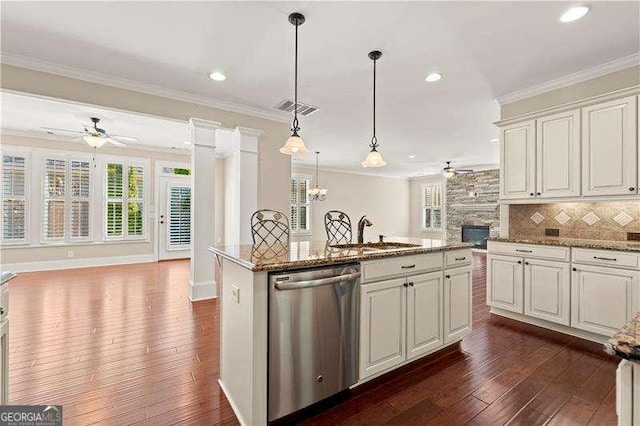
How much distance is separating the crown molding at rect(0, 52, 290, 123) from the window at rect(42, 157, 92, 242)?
396 centimetres

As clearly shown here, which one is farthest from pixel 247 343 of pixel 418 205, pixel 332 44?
pixel 418 205

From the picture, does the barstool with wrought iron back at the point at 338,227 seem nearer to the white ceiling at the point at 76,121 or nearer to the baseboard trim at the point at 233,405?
the baseboard trim at the point at 233,405

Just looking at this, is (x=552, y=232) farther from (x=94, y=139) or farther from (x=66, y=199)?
(x=66, y=199)

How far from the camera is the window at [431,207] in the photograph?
35.7ft

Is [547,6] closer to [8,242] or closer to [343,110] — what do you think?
[343,110]

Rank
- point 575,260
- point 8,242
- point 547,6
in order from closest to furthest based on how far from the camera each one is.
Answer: point 547,6 → point 575,260 → point 8,242

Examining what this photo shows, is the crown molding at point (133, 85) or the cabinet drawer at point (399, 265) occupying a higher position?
the crown molding at point (133, 85)

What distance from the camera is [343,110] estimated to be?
4418 mm

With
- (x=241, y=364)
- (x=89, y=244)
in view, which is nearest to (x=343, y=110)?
(x=241, y=364)

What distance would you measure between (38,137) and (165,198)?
2.56 metres

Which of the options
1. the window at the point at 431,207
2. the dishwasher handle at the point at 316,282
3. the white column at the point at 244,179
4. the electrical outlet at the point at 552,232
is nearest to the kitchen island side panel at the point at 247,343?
the dishwasher handle at the point at 316,282

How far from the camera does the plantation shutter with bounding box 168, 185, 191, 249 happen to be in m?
7.49

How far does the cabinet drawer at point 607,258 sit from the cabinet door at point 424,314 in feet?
5.20

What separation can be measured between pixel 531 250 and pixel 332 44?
2.97 meters
